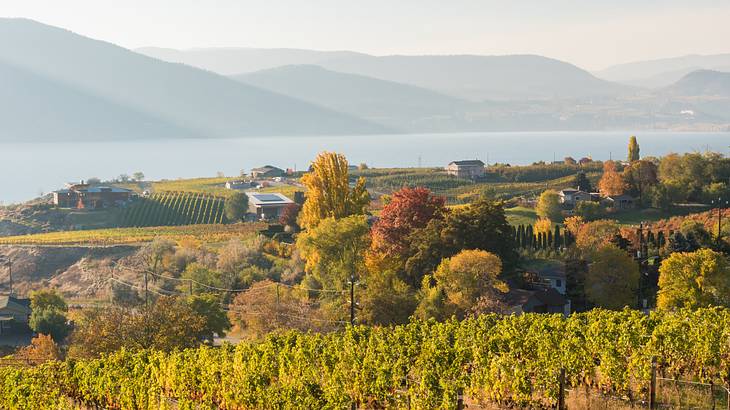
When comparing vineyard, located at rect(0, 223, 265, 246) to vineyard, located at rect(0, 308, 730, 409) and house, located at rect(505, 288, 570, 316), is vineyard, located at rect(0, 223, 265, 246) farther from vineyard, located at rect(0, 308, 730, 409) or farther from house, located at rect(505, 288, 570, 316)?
vineyard, located at rect(0, 308, 730, 409)

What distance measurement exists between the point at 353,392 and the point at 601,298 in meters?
23.5

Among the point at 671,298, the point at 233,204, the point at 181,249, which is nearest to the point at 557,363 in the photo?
the point at 671,298

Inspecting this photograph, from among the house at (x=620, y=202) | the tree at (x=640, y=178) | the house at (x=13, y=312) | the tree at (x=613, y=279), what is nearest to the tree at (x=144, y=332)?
the house at (x=13, y=312)

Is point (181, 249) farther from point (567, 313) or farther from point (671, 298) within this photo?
point (671, 298)

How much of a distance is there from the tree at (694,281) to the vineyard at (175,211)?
61.6 meters

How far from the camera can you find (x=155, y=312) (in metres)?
37.7

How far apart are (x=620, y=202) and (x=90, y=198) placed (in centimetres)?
6695

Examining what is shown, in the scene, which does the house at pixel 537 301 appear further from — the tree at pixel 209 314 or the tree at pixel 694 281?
the tree at pixel 209 314

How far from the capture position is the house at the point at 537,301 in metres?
40.8

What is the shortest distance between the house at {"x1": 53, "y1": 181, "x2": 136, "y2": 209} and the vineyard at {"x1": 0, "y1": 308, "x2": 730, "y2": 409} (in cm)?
8244

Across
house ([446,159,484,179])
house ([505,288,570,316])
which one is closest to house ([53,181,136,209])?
house ([446,159,484,179])

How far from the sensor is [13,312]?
2178 inches

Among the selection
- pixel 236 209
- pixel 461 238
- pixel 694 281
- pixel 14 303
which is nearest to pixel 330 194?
pixel 461 238

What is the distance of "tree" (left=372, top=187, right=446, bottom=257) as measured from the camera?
48719mm
